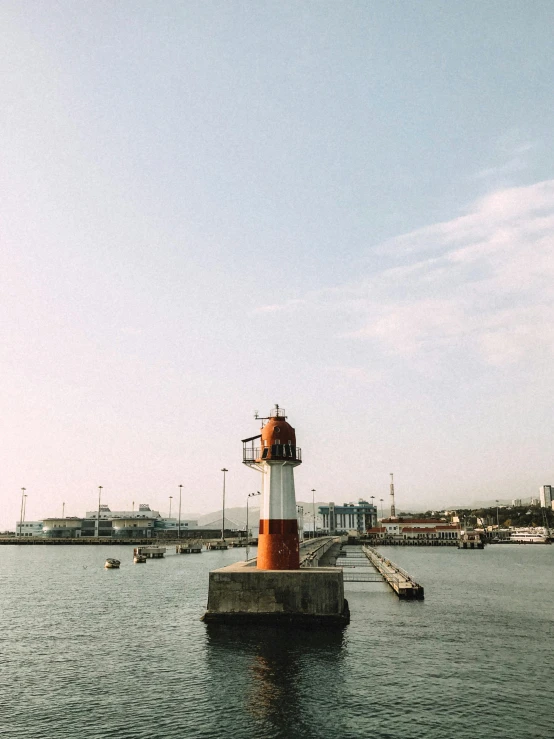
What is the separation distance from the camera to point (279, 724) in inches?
969

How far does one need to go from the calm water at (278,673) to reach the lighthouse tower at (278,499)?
17.7ft

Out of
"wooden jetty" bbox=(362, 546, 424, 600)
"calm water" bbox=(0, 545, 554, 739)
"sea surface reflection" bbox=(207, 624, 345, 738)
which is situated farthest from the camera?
"wooden jetty" bbox=(362, 546, 424, 600)

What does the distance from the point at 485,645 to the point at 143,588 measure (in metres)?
45.5

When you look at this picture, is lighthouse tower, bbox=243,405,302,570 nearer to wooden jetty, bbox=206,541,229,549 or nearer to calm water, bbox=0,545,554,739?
calm water, bbox=0,545,554,739

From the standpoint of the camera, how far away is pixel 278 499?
4397 centimetres

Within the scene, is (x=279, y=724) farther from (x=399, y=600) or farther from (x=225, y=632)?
(x=399, y=600)

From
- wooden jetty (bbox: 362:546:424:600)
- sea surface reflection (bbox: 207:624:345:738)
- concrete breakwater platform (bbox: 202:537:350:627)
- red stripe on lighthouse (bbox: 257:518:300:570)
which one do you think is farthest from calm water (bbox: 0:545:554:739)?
red stripe on lighthouse (bbox: 257:518:300:570)

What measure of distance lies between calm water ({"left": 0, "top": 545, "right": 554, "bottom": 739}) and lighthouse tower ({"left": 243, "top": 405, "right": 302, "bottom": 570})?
5381 millimetres

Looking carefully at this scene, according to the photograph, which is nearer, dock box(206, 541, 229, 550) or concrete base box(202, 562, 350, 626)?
concrete base box(202, 562, 350, 626)

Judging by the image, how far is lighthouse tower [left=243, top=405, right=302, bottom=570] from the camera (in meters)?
43.7

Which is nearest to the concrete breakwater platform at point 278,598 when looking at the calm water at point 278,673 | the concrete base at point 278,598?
the concrete base at point 278,598

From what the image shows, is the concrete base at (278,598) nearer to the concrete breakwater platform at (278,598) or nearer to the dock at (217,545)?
the concrete breakwater platform at (278,598)

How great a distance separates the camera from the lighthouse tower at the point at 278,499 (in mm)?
43688

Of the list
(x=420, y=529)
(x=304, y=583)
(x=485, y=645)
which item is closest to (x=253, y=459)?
(x=304, y=583)
